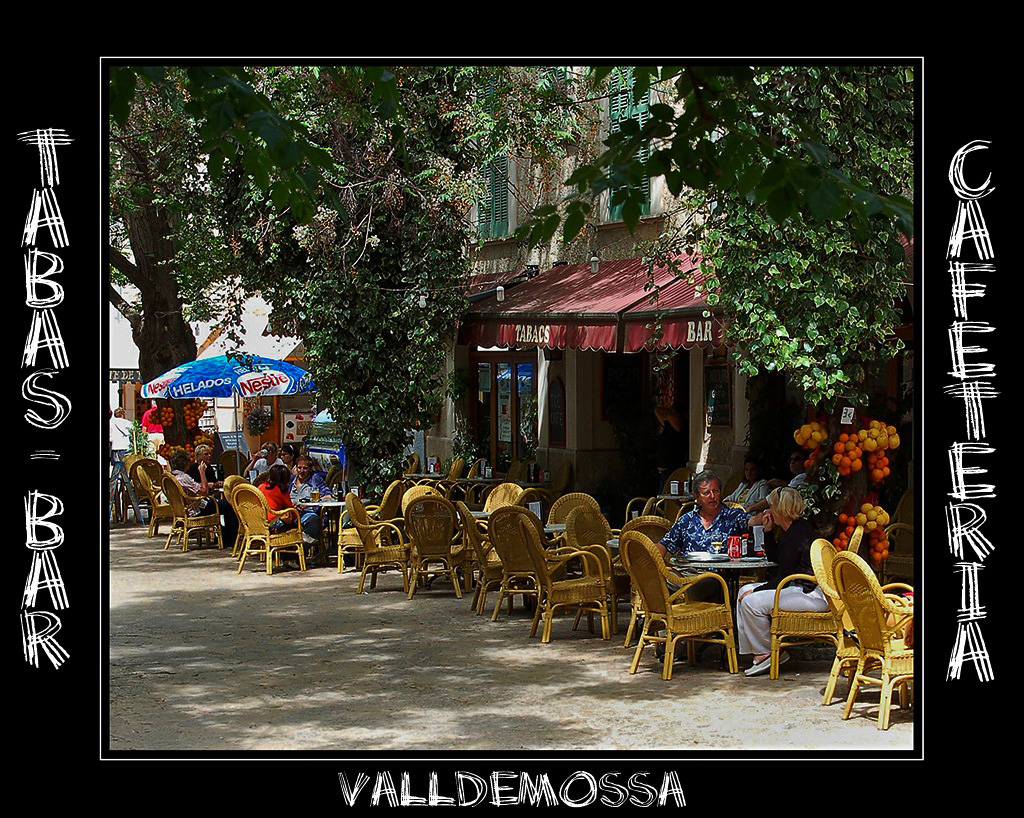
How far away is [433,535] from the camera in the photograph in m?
13.1

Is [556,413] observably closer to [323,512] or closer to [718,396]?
[718,396]

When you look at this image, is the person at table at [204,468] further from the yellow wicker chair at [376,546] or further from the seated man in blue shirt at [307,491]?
the yellow wicker chair at [376,546]

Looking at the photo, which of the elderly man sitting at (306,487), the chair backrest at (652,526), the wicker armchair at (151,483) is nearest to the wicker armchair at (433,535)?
the chair backrest at (652,526)

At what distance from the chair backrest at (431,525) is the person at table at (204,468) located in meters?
6.42

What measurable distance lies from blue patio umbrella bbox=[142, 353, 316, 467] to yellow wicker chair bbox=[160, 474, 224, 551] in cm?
300

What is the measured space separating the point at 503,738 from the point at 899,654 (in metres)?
2.18

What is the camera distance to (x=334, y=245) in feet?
51.3

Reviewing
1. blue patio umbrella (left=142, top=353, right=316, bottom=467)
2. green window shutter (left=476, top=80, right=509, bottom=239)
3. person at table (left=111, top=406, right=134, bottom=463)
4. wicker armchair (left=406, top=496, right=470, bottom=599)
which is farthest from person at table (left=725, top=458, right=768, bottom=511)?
person at table (left=111, top=406, right=134, bottom=463)

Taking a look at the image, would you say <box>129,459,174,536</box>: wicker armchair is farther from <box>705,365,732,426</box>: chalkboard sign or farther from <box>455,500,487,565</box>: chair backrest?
<box>705,365,732,426</box>: chalkboard sign

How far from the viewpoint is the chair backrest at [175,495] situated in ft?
57.1

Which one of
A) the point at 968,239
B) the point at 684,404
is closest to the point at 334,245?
the point at 684,404

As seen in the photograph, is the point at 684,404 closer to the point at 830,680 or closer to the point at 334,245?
the point at 334,245

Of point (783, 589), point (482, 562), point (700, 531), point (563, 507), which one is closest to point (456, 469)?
point (563, 507)

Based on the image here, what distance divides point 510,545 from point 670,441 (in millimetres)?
7028
